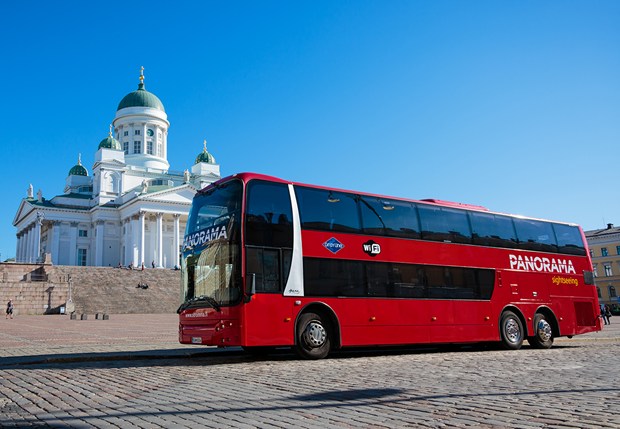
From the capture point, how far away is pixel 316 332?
1252 centimetres

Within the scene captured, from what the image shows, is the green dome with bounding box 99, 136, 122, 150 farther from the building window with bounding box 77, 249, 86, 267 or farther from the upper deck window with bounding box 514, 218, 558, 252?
the upper deck window with bounding box 514, 218, 558, 252

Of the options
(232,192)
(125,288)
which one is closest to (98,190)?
(125,288)

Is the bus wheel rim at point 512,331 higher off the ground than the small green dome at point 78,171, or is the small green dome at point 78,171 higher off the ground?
the small green dome at point 78,171

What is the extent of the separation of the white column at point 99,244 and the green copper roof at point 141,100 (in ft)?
67.9

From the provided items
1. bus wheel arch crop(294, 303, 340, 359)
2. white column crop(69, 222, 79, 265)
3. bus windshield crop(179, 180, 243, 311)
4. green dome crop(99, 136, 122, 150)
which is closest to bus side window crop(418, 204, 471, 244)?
bus wheel arch crop(294, 303, 340, 359)

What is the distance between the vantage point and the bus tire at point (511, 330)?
15.9 metres

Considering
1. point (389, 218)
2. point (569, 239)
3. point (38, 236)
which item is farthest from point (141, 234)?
point (389, 218)

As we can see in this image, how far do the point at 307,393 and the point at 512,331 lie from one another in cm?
1085

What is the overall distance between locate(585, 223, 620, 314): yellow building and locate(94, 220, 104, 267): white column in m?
66.5

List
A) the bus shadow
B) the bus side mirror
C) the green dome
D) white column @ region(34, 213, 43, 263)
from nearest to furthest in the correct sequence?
the bus shadow, the bus side mirror, white column @ region(34, 213, 43, 263), the green dome

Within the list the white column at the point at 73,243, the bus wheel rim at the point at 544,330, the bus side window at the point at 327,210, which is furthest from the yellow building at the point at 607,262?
the white column at the point at 73,243

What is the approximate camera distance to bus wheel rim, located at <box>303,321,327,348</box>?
12383mm

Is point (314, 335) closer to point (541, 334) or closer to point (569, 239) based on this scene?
point (541, 334)

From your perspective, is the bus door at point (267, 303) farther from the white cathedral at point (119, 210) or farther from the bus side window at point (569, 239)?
the white cathedral at point (119, 210)
